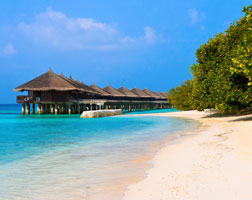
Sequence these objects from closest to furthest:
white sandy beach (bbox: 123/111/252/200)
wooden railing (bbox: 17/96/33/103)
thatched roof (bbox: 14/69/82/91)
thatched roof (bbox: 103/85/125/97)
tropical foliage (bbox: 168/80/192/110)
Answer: white sandy beach (bbox: 123/111/252/200) < tropical foliage (bbox: 168/80/192/110) < thatched roof (bbox: 14/69/82/91) < wooden railing (bbox: 17/96/33/103) < thatched roof (bbox: 103/85/125/97)

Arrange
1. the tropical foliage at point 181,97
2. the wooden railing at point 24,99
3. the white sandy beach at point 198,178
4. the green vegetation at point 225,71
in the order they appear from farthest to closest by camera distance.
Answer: the wooden railing at point 24,99 < the tropical foliage at point 181,97 < the green vegetation at point 225,71 < the white sandy beach at point 198,178

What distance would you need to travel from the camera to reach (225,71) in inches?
742

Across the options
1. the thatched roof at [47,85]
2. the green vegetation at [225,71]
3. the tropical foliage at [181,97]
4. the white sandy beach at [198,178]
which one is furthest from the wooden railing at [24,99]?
the white sandy beach at [198,178]

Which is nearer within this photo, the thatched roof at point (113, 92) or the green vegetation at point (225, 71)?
the green vegetation at point (225, 71)

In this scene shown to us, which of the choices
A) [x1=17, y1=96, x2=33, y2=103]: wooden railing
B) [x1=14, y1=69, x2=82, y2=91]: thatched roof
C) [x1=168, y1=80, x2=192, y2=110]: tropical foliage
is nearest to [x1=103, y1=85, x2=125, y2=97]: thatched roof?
[x1=14, y1=69, x2=82, y2=91]: thatched roof

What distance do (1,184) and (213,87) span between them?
1721 cm

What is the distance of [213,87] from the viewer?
2053cm

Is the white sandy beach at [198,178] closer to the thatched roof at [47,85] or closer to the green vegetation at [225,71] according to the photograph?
the green vegetation at [225,71]

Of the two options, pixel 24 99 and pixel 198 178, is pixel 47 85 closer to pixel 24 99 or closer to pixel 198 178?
pixel 24 99

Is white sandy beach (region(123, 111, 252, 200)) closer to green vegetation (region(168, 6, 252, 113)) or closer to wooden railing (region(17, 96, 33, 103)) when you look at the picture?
green vegetation (region(168, 6, 252, 113))

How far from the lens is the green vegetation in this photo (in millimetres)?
17422

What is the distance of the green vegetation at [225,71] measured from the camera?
17422 millimetres

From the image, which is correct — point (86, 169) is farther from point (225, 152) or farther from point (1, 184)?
point (225, 152)

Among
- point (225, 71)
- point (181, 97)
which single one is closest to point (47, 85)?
point (181, 97)
